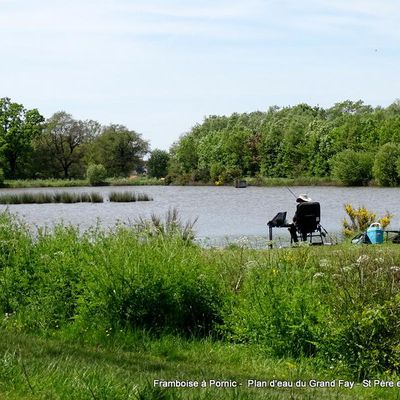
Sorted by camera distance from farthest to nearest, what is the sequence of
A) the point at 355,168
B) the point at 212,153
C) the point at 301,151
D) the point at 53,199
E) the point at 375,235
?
the point at 212,153
the point at 301,151
the point at 355,168
the point at 53,199
the point at 375,235

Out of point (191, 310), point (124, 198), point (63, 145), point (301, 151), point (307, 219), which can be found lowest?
point (124, 198)

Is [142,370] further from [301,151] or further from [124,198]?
[301,151]

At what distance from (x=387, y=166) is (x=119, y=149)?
3495 cm

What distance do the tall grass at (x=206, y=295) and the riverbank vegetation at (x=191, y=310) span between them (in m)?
0.01

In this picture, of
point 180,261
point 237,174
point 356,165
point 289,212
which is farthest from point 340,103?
point 180,261

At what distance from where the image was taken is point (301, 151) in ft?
295

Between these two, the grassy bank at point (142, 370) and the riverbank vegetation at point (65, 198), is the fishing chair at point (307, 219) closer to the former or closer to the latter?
the grassy bank at point (142, 370)

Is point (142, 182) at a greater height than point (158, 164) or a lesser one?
lesser

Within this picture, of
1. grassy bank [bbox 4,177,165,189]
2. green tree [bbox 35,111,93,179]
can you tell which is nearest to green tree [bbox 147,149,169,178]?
green tree [bbox 35,111,93,179]

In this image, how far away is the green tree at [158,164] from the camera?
342 feet

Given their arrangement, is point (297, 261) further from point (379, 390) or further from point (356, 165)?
point (356, 165)

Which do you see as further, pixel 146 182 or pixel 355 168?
pixel 146 182

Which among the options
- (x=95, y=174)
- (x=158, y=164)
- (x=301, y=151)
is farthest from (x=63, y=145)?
(x=301, y=151)

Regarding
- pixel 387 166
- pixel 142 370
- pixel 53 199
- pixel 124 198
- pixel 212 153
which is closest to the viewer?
pixel 142 370
